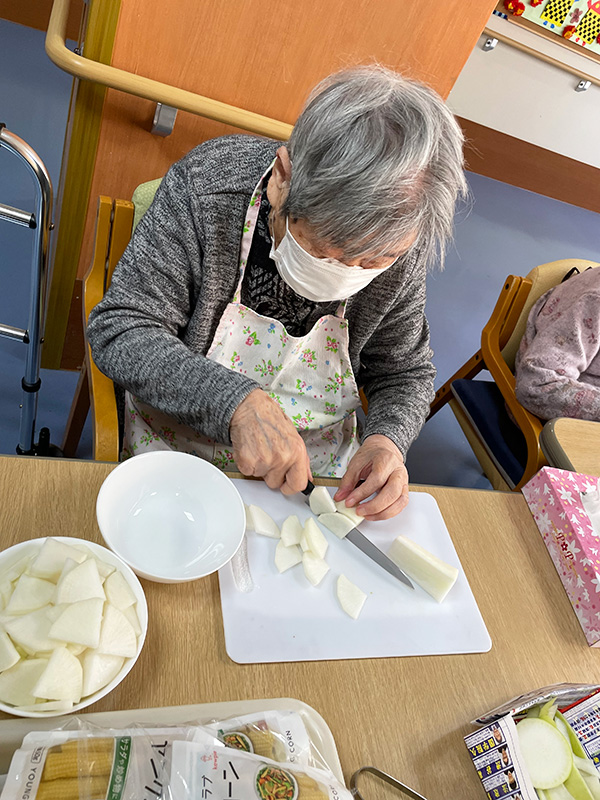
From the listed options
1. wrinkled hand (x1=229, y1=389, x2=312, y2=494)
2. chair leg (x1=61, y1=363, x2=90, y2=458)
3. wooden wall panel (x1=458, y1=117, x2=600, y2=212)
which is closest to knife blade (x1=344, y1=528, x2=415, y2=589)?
wrinkled hand (x1=229, y1=389, x2=312, y2=494)

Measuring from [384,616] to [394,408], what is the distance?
474 millimetres

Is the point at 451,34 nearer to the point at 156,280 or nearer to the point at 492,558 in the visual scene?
the point at 156,280

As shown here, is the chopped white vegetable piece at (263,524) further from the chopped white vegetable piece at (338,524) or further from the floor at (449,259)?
the floor at (449,259)

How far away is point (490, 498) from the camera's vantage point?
1119 millimetres

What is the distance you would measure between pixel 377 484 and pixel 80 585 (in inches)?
20.4

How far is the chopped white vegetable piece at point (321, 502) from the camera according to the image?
937 millimetres

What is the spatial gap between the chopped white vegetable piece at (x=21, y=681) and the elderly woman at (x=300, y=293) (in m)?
0.41

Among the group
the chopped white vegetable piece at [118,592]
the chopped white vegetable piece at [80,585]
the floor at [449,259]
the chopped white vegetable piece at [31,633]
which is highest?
the chopped white vegetable piece at [80,585]

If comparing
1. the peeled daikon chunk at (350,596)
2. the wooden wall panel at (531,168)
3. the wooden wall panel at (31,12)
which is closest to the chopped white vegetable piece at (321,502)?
the peeled daikon chunk at (350,596)

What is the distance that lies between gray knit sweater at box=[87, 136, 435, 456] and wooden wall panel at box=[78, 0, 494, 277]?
553mm

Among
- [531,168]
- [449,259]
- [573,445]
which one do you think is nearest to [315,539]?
[573,445]

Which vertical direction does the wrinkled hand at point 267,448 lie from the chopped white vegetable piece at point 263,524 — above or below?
above

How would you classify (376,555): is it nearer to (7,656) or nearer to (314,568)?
(314,568)

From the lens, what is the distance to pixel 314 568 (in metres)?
0.85
